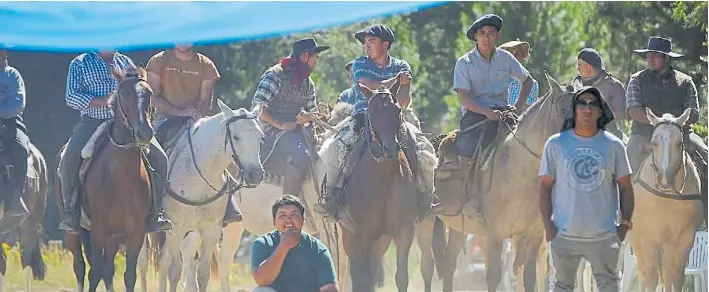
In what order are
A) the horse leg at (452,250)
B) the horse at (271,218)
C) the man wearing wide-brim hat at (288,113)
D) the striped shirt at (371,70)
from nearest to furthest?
1. the striped shirt at (371,70)
2. the man wearing wide-brim hat at (288,113)
3. the horse at (271,218)
4. the horse leg at (452,250)

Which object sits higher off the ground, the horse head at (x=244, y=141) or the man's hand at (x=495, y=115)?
the man's hand at (x=495, y=115)

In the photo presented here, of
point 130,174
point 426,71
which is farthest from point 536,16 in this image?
point 130,174

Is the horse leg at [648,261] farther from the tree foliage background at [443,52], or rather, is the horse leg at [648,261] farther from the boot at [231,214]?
the tree foliage background at [443,52]

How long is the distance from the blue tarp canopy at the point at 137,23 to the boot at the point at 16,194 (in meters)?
3.95

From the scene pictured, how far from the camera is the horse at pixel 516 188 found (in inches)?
552

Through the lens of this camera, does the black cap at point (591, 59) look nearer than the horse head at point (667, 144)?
No

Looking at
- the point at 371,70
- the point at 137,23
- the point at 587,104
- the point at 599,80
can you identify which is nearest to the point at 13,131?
the point at 371,70

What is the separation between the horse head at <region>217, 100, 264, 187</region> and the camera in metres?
13.9

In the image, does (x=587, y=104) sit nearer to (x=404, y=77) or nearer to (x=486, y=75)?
(x=404, y=77)

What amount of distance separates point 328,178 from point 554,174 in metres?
3.62

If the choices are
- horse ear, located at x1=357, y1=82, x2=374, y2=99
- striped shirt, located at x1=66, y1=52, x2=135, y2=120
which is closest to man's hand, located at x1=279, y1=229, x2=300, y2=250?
horse ear, located at x1=357, y1=82, x2=374, y2=99

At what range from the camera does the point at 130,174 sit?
13.3 metres

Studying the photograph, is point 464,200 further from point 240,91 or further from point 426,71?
point 426,71

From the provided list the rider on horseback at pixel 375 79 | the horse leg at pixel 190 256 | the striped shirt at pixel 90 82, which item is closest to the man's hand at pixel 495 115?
the rider on horseback at pixel 375 79
